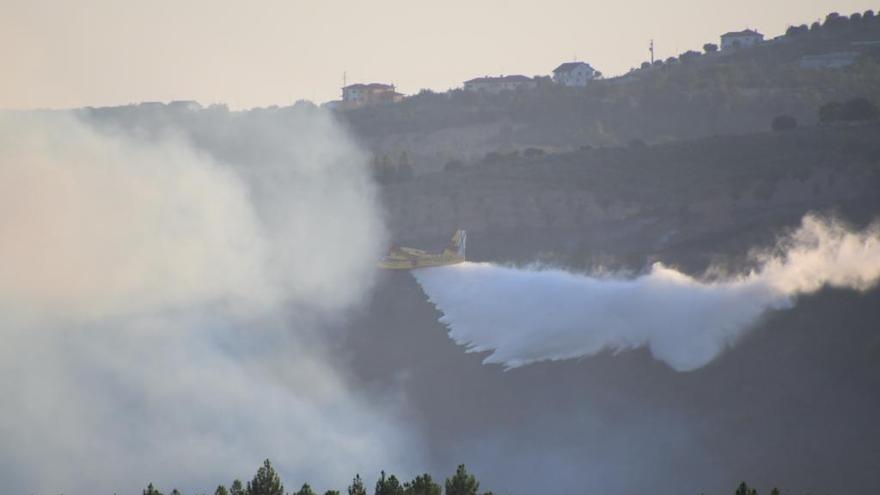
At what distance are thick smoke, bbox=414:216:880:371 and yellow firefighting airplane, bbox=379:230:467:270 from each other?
6641mm

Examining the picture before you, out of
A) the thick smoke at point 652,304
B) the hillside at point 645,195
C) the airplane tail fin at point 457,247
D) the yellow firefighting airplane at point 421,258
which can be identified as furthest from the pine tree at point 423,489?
the airplane tail fin at point 457,247

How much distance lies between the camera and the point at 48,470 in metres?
96.2

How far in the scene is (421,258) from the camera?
132 m

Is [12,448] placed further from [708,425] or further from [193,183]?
[193,183]

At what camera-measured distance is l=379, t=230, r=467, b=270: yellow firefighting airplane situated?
132m

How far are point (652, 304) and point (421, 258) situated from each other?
29326 millimetres

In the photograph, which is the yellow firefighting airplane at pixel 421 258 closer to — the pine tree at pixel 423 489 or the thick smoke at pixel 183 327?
the thick smoke at pixel 183 327

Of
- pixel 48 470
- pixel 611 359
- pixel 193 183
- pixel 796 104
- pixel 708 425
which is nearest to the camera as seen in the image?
pixel 708 425

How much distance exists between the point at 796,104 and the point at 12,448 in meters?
107

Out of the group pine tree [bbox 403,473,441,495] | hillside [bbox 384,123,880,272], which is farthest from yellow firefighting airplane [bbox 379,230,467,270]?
pine tree [bbox 403,473,441,495]

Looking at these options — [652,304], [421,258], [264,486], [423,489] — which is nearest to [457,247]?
[421,258]

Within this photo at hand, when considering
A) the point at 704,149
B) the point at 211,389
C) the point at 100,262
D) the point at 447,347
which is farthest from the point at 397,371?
the point at 704,149

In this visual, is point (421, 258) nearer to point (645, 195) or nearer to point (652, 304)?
point (645, 195)

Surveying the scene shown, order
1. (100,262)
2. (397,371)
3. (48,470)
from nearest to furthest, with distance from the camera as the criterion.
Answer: (48,470)
(397,371)
(100,262)
